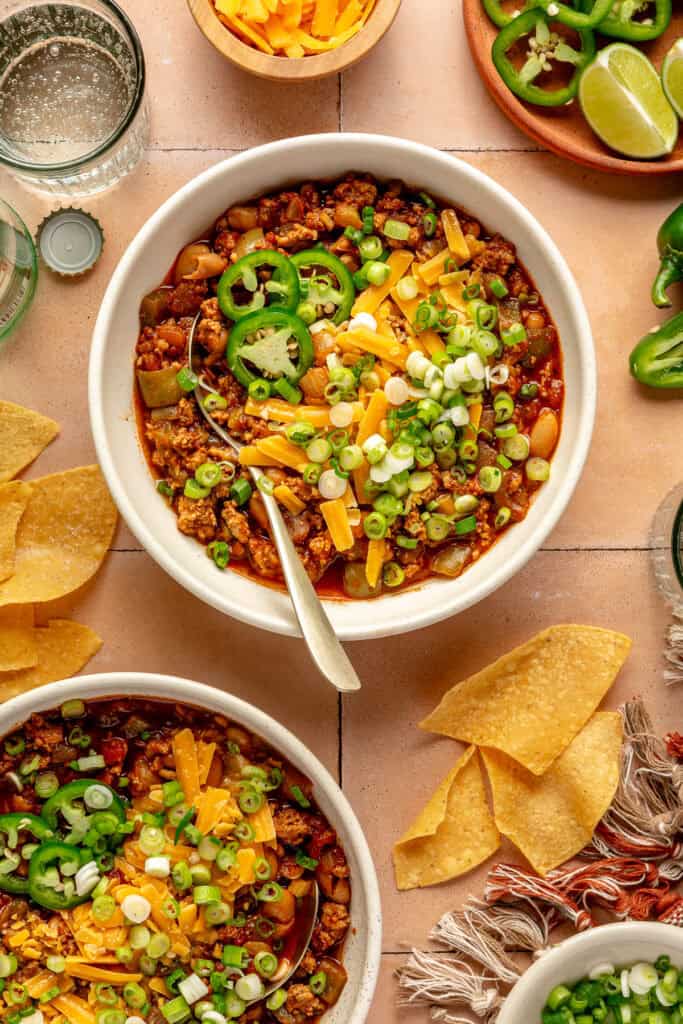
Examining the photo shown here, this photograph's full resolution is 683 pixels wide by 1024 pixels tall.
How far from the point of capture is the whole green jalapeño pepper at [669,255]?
2.85m

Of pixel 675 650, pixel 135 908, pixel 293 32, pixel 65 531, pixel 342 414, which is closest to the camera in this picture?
pixel 342 414

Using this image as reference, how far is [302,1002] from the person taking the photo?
9.19ft

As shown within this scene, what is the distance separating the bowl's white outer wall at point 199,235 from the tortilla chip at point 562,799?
587mm

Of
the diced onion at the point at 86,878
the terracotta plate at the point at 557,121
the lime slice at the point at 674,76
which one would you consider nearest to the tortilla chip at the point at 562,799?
the diced onion at the point at 86,878

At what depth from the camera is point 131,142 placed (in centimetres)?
291

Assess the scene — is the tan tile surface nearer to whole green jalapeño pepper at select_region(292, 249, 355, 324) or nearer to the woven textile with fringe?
the woven textile with fringe

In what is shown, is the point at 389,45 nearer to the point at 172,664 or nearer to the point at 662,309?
the point at 662,309

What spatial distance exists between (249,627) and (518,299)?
42.1 inches

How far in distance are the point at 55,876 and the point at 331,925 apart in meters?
0.68

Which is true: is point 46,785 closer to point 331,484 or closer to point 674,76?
point 331,484

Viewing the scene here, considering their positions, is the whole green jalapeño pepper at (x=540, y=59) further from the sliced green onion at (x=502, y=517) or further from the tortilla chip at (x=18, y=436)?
the tortilla chip at (x=18, y=436)

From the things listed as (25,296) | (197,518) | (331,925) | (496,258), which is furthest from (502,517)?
(25,296)

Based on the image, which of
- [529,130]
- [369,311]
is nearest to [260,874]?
[369,311]

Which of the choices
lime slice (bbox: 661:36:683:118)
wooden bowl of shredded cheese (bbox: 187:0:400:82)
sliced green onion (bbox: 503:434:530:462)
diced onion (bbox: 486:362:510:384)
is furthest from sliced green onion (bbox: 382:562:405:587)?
lime slice (bbox: 661:36:683:118)
